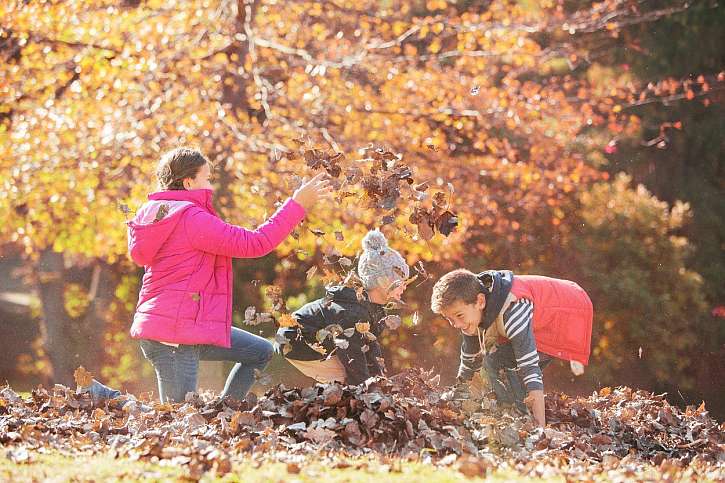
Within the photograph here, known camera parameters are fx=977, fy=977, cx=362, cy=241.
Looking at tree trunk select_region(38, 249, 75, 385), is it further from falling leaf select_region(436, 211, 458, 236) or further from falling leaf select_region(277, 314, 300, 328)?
falling leaf select_region(436, 211, 458, 236)

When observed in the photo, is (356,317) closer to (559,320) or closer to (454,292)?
(454,292)

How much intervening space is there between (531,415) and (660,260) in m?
5.15

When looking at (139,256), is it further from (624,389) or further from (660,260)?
(660,260)

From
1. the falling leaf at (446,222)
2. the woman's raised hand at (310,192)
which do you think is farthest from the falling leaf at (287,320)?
the falling leaf at (446,222)

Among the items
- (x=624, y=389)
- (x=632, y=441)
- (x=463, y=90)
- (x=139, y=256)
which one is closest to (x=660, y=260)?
(x=463, y=90)

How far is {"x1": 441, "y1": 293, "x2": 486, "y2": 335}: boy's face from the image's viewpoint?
493 centimetres

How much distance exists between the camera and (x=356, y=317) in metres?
5.07

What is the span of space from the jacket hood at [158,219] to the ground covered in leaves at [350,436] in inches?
29.5

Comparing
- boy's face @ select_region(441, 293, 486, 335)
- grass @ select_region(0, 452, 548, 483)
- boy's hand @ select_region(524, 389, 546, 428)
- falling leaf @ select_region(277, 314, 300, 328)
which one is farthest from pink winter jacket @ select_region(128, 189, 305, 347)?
boy's hand @ select_region(524, 389, 546, 428)

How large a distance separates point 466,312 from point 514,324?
26 centimetres

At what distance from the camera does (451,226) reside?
16.0 ft

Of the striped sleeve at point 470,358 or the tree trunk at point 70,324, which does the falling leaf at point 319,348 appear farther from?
the tree trunk at point 70,324

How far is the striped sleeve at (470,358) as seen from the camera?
531 centimetres

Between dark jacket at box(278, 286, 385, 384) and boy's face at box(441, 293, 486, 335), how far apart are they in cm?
38
